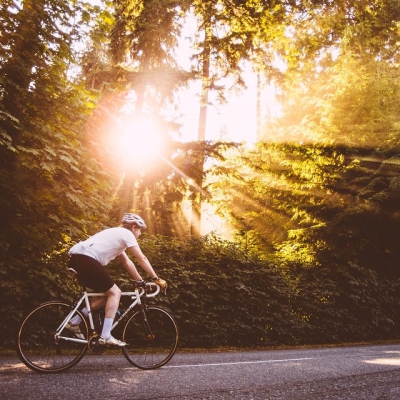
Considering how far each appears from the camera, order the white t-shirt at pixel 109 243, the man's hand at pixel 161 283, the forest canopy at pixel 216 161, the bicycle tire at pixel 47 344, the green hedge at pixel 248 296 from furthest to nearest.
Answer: the green hedge at pixel 248 296 < the forest canopy at pixel 216 161 < the man's hand at pixel 161 283 < the white t-shirt at pixel 109 243 < the bicycle tire at pixel 47 344

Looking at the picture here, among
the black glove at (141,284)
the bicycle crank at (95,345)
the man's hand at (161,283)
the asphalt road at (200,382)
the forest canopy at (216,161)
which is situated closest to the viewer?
the asphalt road at (200,382)

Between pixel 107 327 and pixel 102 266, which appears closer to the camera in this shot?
pixel 107 327

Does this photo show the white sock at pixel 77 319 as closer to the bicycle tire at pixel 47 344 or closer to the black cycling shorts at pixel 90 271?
the bicycle tire at pixel 47 344

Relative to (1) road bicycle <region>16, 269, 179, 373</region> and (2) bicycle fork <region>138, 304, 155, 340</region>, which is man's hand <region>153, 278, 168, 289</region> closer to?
(1) road bicycle <region>16, 269, 179, 373</region>

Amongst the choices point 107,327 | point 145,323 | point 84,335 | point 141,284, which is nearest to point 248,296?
point 145,323

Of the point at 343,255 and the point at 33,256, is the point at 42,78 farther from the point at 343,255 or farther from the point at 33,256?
the point at 343,255

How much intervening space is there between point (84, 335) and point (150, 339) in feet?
3.05

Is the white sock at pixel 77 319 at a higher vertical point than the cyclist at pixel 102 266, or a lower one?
lower

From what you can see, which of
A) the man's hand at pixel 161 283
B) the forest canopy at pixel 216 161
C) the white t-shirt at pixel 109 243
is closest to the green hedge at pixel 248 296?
the forest canopy at pixel 216 161

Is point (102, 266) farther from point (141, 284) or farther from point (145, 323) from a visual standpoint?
point (145, 323)

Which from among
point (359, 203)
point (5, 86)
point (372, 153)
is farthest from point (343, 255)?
point (5, 86)

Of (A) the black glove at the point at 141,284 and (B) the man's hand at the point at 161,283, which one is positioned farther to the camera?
(A) the black glove at the point at 141,284

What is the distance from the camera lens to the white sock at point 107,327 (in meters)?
5.28

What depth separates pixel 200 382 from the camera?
471 cm
